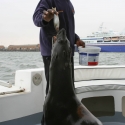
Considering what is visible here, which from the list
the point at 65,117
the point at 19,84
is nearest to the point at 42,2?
the point at 65,117

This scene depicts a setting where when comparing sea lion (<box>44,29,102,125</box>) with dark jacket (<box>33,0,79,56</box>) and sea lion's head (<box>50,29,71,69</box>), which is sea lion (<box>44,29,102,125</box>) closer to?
sea lion's head (<box>50,29,71,69</box>)

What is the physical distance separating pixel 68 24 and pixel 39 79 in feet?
2.90

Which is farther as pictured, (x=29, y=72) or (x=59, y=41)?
(x=29, y=72)

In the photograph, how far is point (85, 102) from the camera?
8.57 feet

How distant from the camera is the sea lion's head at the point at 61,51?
1.30m

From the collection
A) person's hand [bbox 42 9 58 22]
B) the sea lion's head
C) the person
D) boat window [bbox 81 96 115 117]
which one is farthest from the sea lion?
boat window [bbox 81 96 115 117]

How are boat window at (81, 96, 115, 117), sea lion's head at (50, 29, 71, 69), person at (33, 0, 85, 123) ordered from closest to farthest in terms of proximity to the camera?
sea lion's head at (50, 29, 71, 69) → person at (33, 0, 85, 123) → boat window at (81, 96, 115, 117)

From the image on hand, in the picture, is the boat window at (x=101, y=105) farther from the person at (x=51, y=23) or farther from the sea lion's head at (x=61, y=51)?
the sea lion's head at (x=61, y=51)

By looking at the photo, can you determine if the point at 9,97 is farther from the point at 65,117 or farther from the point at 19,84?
the point at 65,117

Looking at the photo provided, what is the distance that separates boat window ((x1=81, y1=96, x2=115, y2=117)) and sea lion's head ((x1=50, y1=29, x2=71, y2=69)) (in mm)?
1388

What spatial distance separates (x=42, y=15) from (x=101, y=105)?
4.71 ft

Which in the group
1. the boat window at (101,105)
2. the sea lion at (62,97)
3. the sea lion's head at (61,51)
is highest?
the sea lion's head at (61,51)

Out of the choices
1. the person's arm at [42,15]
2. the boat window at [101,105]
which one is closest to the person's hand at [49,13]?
the person's arm at [42,15]

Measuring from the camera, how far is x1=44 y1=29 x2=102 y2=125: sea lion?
4.32 feet
